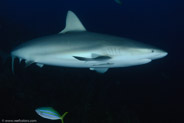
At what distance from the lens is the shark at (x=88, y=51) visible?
3.15 metres

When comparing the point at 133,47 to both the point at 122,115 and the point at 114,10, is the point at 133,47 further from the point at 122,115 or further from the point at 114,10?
the point at 114,10

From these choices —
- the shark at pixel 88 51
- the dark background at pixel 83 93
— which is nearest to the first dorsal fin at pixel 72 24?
the shark at pixel 88 51

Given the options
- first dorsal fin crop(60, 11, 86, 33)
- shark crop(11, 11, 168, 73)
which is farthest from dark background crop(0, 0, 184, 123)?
first dorsal fin crop(60, 11, 86, 33)

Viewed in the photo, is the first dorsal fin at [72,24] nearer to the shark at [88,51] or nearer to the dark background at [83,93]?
the shark at [88,51]

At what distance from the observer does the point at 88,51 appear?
3367 millimetres

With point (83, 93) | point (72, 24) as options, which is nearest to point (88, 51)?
point (72, 24)

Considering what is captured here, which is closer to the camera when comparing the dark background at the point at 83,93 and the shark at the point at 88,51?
the shark at the point at 88,51

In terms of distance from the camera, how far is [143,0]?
113000mm

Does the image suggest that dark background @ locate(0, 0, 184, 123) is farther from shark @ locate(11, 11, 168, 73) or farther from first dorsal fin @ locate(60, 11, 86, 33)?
first dorsal fin @ locate(60, 11, 86, 33)

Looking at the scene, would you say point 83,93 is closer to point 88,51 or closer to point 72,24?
point 72,24

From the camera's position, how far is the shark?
3148 mm

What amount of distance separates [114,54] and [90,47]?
554mm

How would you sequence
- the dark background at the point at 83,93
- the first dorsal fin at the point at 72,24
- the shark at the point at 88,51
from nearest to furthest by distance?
the shark at the point at 88,51, the first dorsal fin at the point at 72,24, the dark background at the point at 83,93

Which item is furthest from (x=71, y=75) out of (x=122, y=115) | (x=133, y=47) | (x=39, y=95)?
(x=133, y=47)
